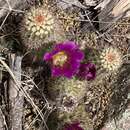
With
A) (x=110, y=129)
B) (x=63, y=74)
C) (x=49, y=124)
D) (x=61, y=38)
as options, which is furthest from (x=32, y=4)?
(x=110, y=129)

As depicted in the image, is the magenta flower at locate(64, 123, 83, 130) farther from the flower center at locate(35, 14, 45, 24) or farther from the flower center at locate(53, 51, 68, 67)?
the flower center at locate(35, 14, 45, 24)

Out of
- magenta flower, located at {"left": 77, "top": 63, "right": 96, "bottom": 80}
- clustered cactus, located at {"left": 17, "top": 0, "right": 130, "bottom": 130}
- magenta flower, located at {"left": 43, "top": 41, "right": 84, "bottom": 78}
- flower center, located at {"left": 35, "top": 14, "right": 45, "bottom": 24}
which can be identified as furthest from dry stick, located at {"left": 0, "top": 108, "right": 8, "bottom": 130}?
flower center, located at {"left": 35, "top": 14, "right": 45, "bottom": 24}

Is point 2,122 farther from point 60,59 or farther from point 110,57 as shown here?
point 110,57

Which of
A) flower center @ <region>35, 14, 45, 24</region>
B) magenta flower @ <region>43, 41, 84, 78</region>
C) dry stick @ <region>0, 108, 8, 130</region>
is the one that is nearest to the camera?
flower center @ <region>35, 14, 45, 24</region>

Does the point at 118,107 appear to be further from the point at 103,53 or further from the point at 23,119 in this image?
the point at 23,119

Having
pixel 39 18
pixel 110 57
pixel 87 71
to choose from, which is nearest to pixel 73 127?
pixel 87 71

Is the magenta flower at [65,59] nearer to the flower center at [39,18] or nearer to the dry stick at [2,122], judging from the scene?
the flower center at [39,18]

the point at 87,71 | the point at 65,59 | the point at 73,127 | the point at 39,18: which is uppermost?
the point at 39,18
